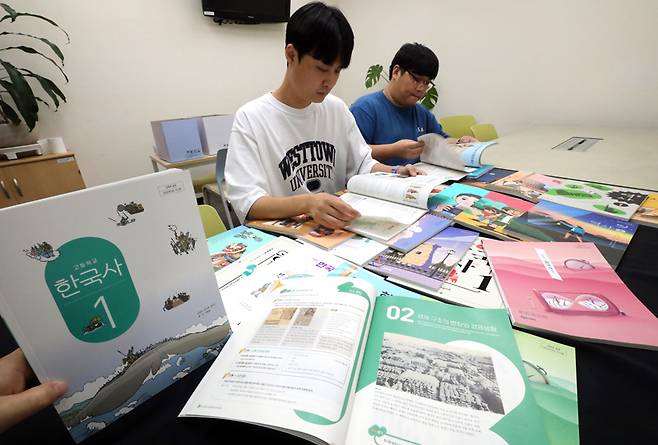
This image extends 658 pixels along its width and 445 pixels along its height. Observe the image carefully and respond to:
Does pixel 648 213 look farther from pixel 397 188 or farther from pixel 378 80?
pixel 378 80

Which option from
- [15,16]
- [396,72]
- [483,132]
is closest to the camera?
[396,72]

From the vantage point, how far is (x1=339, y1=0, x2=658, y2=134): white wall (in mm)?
1913

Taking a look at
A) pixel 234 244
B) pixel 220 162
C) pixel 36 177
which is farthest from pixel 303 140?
pixel 36 177

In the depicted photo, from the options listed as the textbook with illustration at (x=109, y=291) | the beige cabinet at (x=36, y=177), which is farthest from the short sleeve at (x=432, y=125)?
the beige cabinet at (x=36, y=177)

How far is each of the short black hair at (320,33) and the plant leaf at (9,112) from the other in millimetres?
2099

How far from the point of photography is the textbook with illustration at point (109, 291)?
29 centimetres

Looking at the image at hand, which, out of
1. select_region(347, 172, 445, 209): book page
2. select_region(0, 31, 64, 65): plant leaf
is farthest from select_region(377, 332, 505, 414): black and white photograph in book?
select_region(0, 31, 64, 65): plant leaf

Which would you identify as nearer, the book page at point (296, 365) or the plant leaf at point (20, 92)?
the book page at point (296, 365)

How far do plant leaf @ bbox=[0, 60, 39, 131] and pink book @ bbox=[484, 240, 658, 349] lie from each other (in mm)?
2641

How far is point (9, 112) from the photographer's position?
1906 mm

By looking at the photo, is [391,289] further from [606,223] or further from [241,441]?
[606,223]

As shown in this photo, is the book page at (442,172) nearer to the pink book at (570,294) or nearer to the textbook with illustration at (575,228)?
the textbook with illustration at (575,228)

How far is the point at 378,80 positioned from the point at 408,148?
89.5 inches

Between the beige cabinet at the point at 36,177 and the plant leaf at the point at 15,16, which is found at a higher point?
the plant leaf at the point at 15,16
